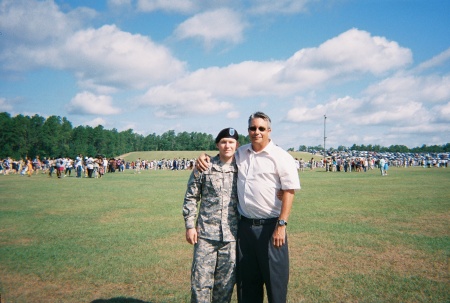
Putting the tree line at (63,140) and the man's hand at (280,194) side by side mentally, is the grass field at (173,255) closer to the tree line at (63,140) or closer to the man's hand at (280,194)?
the man's hand at (280,194)

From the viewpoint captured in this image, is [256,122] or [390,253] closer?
[256,122]

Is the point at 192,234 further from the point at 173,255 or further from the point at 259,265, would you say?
the point at 173,255

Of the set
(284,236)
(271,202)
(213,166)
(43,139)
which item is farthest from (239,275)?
(43,139)

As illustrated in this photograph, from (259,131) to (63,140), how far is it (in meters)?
135

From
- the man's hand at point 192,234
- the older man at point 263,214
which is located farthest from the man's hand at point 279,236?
the man's hand at point 192,234

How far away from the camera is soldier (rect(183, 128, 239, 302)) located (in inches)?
144

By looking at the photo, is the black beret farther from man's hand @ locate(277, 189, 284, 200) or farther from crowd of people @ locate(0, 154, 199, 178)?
crowd of people @ locate(0, 154, 199, 178)

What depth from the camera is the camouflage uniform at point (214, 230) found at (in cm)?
364

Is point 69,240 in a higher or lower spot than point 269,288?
lower

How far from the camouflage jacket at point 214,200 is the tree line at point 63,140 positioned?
10817 centimetres

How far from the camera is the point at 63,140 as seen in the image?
401ft

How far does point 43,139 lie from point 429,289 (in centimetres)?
12519

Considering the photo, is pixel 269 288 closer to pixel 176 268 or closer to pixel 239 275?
pixel 239 275

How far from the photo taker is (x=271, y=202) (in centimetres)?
362
